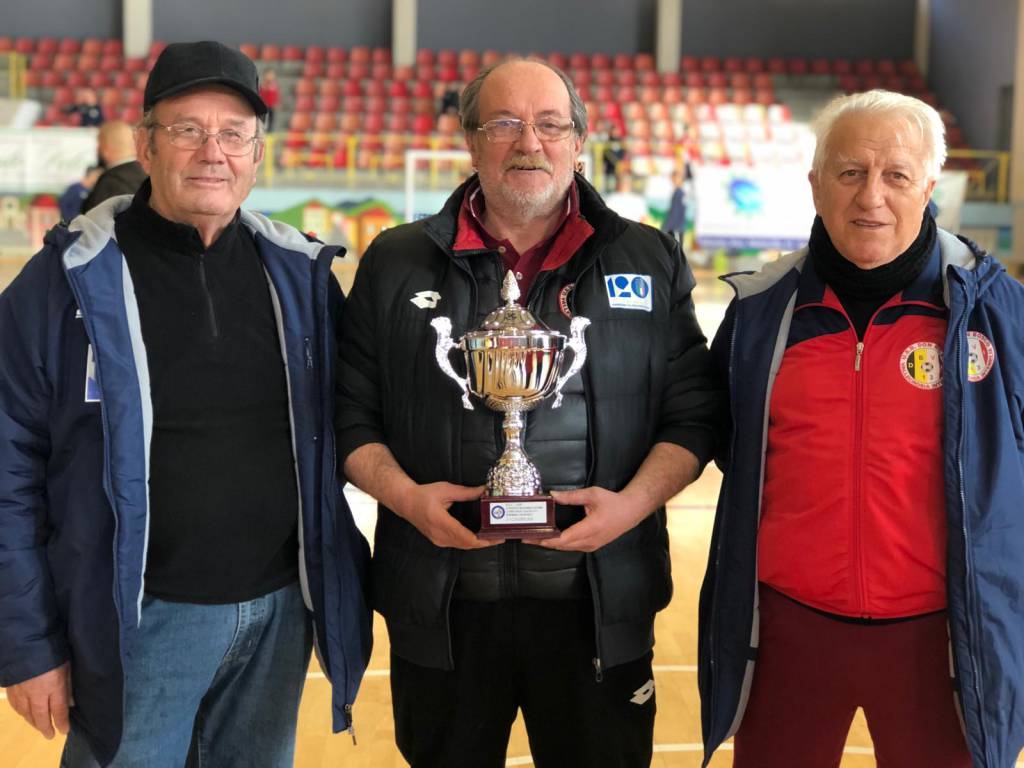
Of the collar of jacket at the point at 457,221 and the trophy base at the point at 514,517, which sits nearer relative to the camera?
the trophy base at the point at 514,517

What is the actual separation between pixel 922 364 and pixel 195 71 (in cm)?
127

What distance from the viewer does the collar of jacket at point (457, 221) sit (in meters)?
2.00

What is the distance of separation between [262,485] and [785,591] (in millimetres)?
908

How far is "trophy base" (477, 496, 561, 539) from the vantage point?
182cm

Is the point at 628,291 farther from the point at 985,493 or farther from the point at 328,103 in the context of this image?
the point at 328,103

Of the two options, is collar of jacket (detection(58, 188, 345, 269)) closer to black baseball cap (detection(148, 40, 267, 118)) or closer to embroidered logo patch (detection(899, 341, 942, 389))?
black baseball cap (detection(148, 40, 267, 118))

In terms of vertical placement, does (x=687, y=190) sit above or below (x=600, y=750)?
above

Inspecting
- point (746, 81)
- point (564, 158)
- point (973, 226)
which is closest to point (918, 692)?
point (564, 158)

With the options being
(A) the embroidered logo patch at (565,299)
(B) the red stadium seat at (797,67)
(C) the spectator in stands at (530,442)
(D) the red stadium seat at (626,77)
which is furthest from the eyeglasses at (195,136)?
(B) the red stadium seat at (797,67)

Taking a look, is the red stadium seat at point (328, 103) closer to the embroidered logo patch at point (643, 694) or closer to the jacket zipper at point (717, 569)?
the jacket zipper at point (717, 569)

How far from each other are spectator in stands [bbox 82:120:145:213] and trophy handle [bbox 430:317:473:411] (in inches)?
89.9

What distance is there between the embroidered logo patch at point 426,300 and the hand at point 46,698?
84 centimetres

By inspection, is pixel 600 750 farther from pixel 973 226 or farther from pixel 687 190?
pixel 973 226

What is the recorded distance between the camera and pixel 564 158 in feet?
6.61
